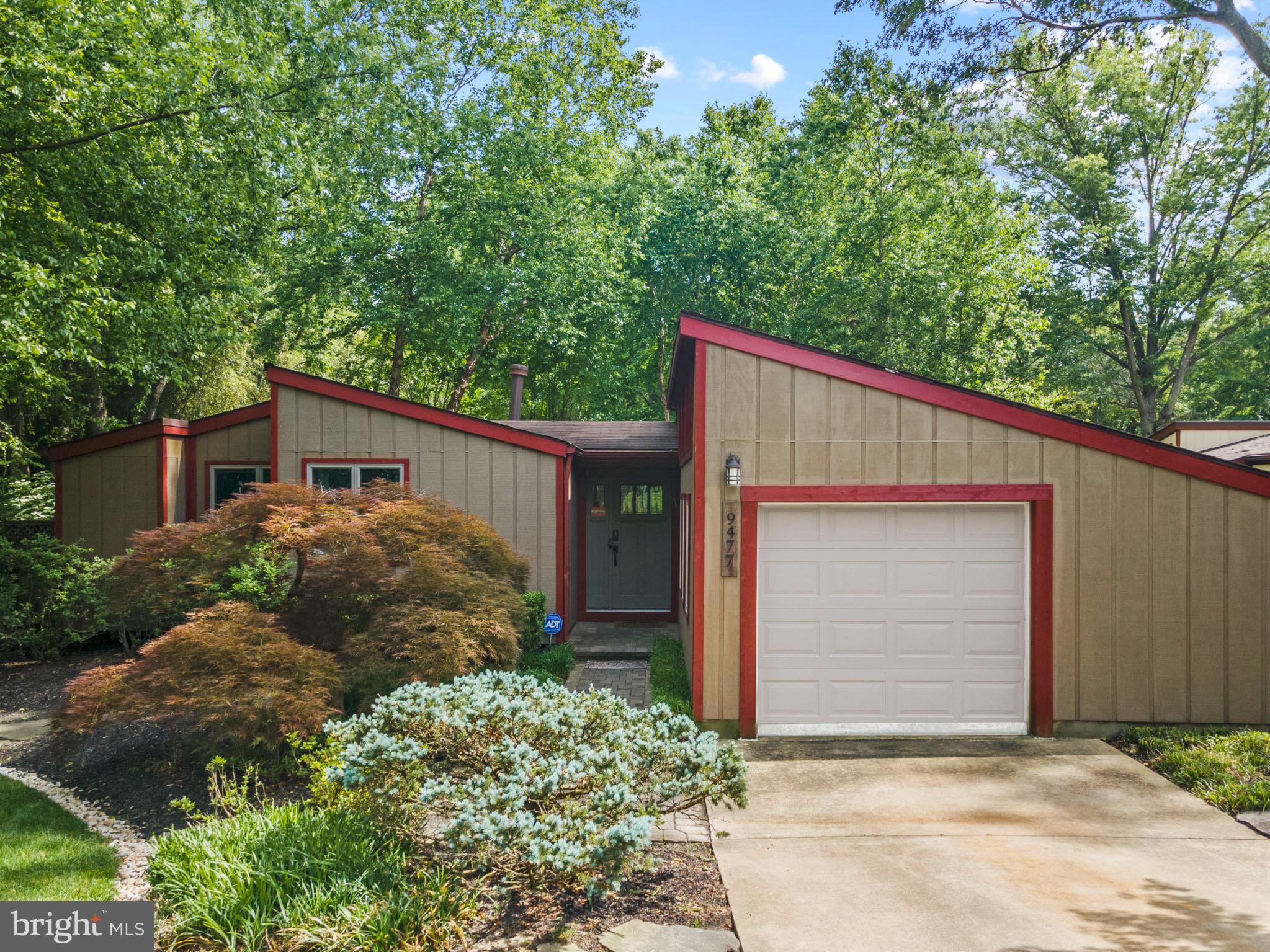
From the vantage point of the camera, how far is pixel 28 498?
1320 centimetres

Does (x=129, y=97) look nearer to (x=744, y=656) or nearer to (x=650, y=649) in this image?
(x=650, y=649)

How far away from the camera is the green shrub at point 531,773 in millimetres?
3350

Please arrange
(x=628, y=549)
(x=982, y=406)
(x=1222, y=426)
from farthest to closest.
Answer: (x=628, y=549), (x=1222, y=426), (x=982, y=406)

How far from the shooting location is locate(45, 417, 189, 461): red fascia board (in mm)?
9969

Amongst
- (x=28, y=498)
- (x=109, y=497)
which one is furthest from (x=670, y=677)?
(x=28, y=498)

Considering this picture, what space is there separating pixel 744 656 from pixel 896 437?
2183mm

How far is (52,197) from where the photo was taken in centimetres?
1059

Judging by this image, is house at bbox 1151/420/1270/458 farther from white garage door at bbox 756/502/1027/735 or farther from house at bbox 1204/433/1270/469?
white garage door at bbox 756/502/1027/735

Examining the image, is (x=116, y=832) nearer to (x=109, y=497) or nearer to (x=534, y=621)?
(x=534, y=621)

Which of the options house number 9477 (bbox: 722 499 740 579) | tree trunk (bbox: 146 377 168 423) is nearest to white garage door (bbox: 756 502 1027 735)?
house number 9477 (bbox: 722 499 740 579)

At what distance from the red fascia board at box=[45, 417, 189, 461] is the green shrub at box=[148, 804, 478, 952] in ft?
24.3

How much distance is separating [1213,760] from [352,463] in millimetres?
8670

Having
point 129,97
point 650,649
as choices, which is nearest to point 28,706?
point 650,649

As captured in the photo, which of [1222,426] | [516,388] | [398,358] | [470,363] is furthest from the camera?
[470,363]
